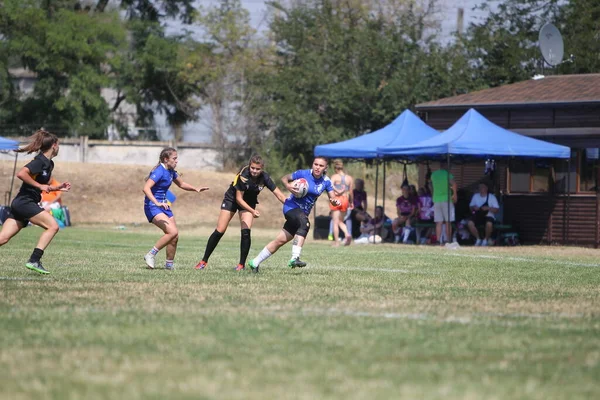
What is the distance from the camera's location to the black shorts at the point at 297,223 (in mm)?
13641

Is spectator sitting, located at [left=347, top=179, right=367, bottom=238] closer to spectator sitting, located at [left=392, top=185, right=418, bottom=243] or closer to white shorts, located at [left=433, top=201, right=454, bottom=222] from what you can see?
spectator sitting, located at [left=392, top=185, right=418, bottom=243]

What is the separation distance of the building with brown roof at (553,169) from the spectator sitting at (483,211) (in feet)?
5.03

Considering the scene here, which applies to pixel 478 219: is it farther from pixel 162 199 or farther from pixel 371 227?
pixel 162 199

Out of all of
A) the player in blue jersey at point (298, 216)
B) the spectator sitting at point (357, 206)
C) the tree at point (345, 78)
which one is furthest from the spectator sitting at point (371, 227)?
the tree at point (345, 78)

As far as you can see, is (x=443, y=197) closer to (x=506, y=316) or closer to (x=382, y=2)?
(x=506, y=316)

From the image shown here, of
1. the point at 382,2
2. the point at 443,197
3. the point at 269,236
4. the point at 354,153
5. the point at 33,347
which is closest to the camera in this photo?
the point at 33,347

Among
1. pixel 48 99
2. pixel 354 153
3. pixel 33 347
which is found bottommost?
pixel 33 347

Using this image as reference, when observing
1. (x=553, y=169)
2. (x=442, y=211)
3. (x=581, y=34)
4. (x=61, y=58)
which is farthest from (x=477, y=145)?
(x=61, y=58)

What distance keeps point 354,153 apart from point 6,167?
67.4 ft

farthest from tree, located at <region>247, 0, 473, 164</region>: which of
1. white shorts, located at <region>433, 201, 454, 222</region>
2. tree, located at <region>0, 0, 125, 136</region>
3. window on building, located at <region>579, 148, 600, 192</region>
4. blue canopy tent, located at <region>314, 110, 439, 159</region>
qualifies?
white shorts, located at <region>433, 201, 454, 222</region>

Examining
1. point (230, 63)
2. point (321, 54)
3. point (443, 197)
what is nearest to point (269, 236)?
point (443, 197)

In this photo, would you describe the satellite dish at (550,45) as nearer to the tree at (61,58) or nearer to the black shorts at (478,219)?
the black shorts at (478,219)

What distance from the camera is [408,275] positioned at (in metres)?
14.0

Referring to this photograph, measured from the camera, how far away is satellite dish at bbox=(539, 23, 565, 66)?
3089cm
